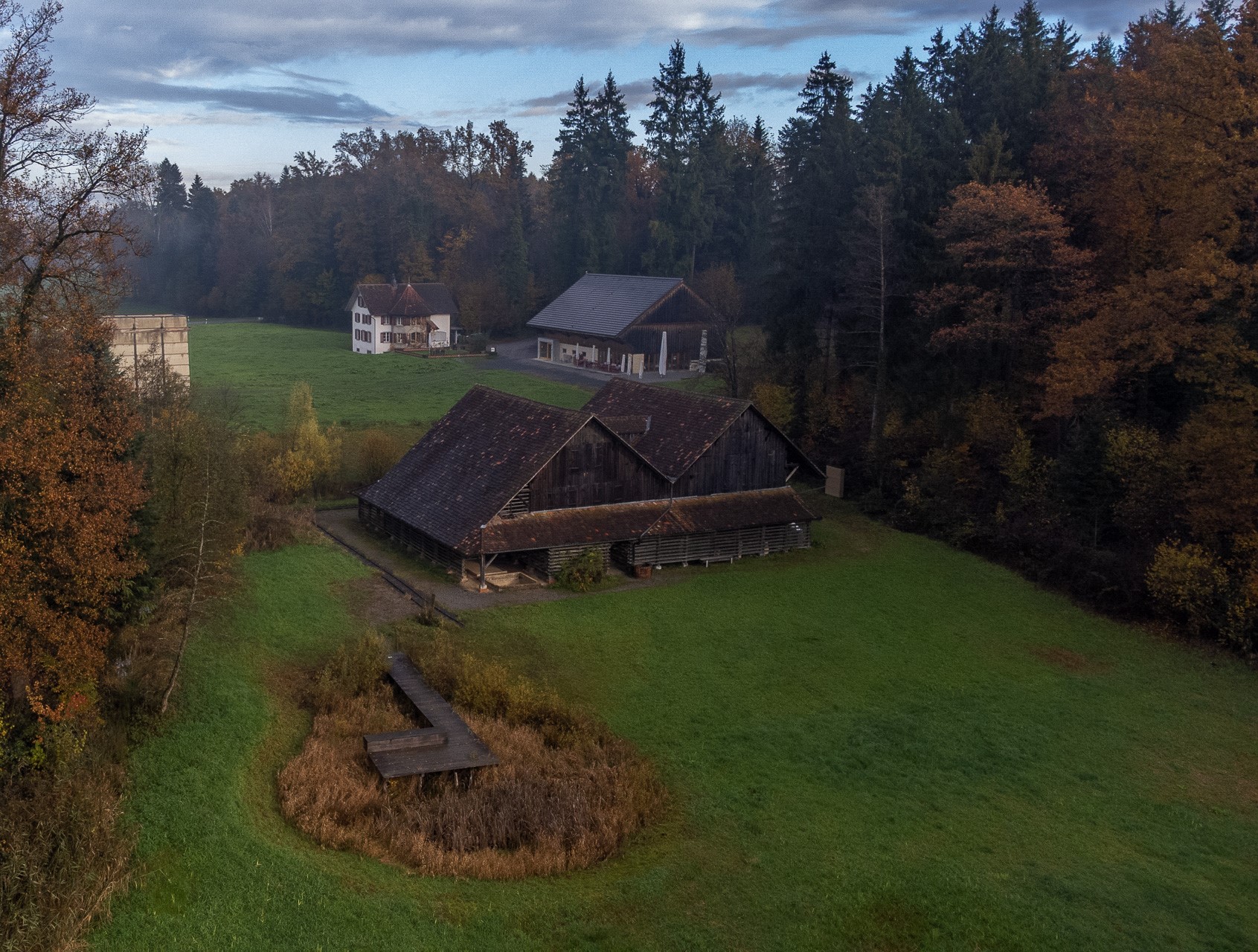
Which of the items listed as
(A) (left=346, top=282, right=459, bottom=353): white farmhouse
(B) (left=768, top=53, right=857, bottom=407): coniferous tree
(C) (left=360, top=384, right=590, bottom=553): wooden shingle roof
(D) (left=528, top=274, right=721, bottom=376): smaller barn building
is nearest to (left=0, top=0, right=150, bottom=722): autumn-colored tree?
(C) (left=360, top=384, right=590, bottom=553): wooden shingle roof

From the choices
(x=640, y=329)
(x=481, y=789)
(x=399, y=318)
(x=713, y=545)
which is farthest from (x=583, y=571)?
(x=399, y=318)

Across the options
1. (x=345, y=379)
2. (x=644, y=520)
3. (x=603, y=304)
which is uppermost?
(x=603, y=304)

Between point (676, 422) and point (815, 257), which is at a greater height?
point (815, 257)

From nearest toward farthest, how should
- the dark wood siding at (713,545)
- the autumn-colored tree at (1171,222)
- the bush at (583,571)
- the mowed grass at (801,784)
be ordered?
1. the mowed grass at (801,784)
2. the bush at (583,571)
3. the autumn-colored tree at (1171,222)
4. the dark wood siding at (713,545)

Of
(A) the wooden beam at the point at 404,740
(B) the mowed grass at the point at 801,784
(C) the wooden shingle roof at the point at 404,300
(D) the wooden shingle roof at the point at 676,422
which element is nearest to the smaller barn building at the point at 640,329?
(C) the wooden shingle roof at the point at 404,300

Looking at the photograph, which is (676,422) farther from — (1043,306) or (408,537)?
(1043,306)

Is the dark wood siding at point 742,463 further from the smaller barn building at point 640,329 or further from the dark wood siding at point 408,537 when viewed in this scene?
the smaller barn building at point 640,329
